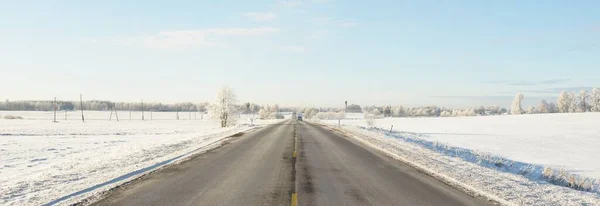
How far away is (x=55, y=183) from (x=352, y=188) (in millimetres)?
7163

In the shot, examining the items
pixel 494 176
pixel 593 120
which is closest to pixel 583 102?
pixel 593 120

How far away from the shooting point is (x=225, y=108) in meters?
66.1

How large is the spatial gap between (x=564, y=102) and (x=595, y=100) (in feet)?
40.0

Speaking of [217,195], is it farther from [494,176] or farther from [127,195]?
[494,176]

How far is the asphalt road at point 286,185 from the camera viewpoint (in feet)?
26.0

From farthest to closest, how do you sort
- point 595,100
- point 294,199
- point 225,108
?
point 595,100 → point 225,108 → point 294,199

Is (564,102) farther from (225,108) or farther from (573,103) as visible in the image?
(225,108)

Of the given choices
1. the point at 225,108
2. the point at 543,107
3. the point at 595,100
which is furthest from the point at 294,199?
the point at 543,107

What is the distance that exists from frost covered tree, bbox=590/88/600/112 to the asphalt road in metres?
139

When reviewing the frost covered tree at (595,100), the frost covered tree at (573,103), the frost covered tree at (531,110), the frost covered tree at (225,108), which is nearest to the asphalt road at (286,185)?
the frost covered tree at (225,108)

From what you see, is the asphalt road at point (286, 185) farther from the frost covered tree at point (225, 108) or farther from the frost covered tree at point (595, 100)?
the frost covered tree at point (595, 100)

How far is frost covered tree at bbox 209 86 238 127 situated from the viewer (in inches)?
2594

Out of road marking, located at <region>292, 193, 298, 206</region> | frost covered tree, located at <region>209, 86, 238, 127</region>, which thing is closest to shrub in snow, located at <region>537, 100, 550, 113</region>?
frost covered tree, located at <region>209, 86, 238, 127</region>

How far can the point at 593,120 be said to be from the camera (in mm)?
72375
